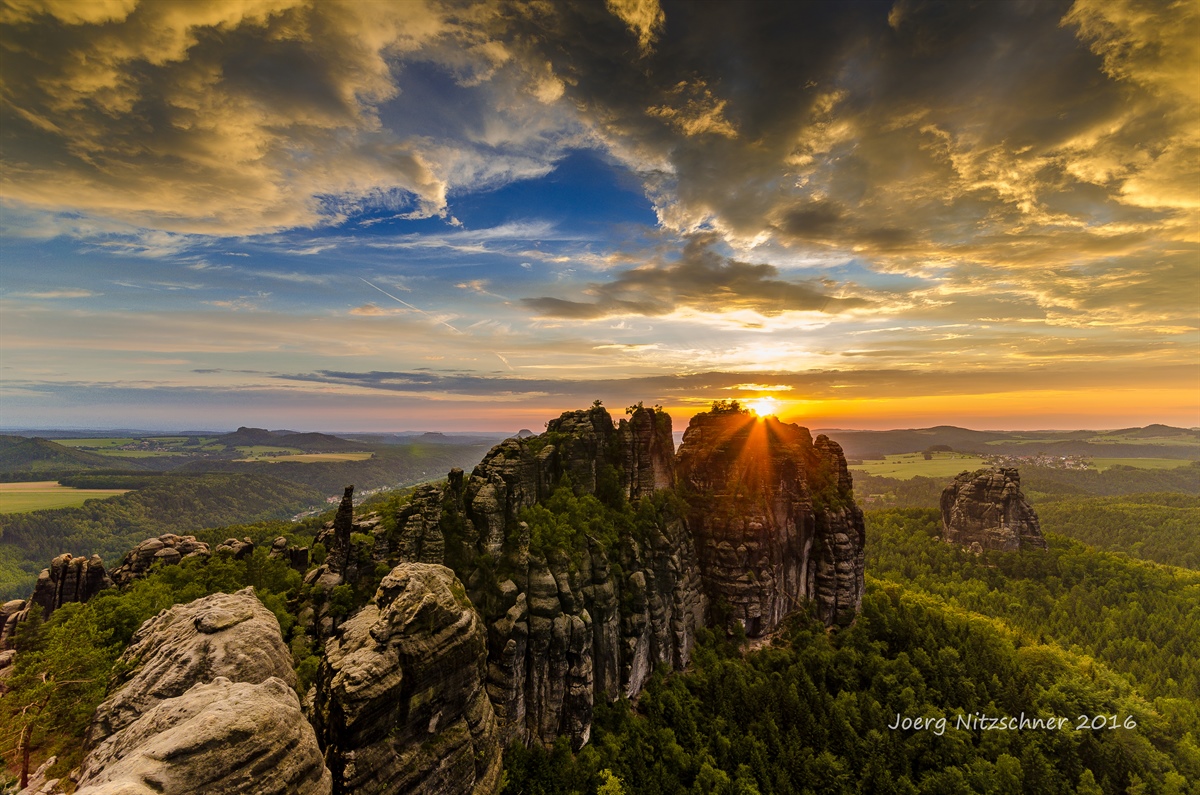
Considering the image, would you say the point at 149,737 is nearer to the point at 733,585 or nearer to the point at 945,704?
the point at 733,585

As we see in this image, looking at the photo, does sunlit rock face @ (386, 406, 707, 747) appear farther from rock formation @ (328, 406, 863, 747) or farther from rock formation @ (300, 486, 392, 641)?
rock formation @ (300, 486, 392, 641)

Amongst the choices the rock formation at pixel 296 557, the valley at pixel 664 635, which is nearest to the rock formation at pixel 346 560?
the valley at pixel 664 635

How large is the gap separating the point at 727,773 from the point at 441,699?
118ft

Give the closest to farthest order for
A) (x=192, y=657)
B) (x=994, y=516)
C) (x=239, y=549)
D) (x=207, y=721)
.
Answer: (x=207, y=721) → (x=192, y=657) → (x=239, y=549) → (x=994, y=516)

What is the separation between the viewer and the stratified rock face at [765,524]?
60.9m

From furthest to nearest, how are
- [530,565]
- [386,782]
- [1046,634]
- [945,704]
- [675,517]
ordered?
1. [1046,634]
2. [675,517]
3. [945,704]
4. [530,565]
5. [386,782]

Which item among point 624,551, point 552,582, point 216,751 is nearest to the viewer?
point 216,751

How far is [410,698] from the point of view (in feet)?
69.2

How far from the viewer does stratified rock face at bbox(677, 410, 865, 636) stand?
6088cm

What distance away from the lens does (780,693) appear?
167 ft

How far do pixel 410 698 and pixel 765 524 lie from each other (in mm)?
52249

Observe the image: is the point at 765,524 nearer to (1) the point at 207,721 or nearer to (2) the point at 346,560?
(2) the point at 346,560

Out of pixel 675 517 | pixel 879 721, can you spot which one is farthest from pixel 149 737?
pixel 879 721

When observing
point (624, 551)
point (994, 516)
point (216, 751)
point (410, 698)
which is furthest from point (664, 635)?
point (994, 516)
